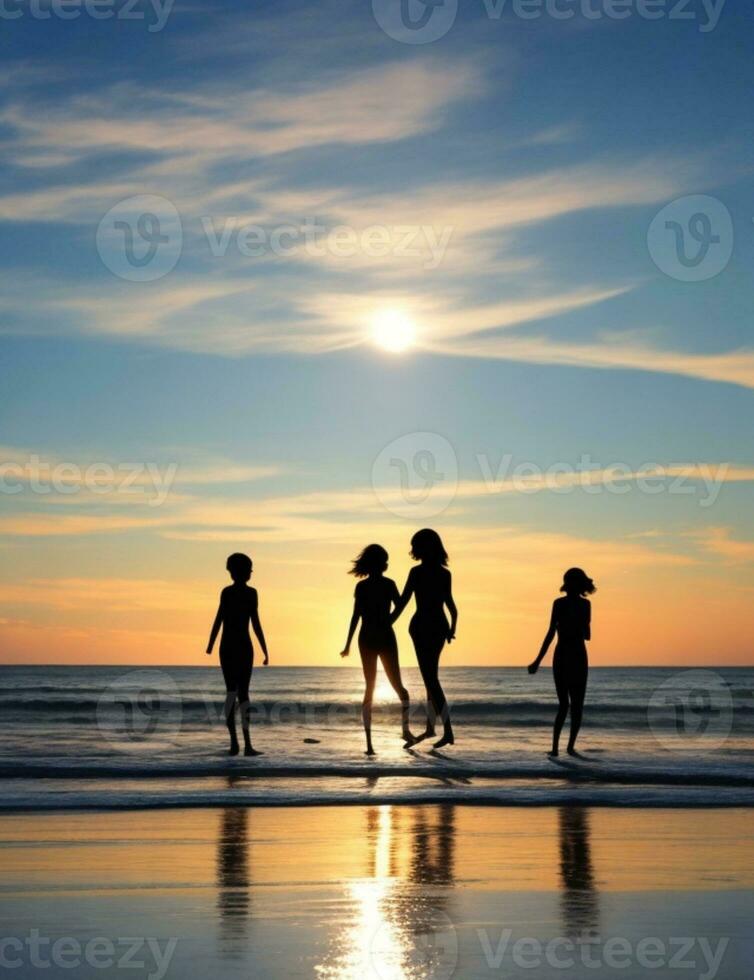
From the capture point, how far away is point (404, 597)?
13.6 m

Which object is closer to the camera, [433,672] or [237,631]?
[433,672]

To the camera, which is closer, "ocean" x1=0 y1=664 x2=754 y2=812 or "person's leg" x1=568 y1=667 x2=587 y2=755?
"ocean" x1=0 y1=664 x2=754 y2=812

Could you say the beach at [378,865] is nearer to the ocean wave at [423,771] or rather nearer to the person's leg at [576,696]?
the ocean wave at [423,771]

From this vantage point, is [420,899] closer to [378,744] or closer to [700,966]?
[700,966]

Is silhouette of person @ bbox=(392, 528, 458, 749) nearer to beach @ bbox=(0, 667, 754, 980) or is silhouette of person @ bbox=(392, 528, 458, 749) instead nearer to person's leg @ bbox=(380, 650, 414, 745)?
person's leg @ bbox=(380, 650, 414, 745)

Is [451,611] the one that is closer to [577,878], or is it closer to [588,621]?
[588,621]

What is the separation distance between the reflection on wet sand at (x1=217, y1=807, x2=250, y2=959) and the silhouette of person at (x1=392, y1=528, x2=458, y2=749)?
4.75 m

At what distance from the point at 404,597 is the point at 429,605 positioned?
291mm

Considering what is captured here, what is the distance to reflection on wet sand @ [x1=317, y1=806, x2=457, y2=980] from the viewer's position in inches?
179

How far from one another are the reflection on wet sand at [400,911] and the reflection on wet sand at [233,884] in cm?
43

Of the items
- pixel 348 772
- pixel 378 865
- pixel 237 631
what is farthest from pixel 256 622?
pixel 378 865

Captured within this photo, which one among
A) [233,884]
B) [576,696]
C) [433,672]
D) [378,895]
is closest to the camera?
[378,895]

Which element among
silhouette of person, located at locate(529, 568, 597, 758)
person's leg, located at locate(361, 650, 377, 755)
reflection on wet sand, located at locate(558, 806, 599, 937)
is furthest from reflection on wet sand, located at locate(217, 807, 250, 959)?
silhouette of person, located at locate(529, 568, 597, 758)

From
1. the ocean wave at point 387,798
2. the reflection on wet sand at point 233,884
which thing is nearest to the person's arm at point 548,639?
the ocean wave at point 387,798
